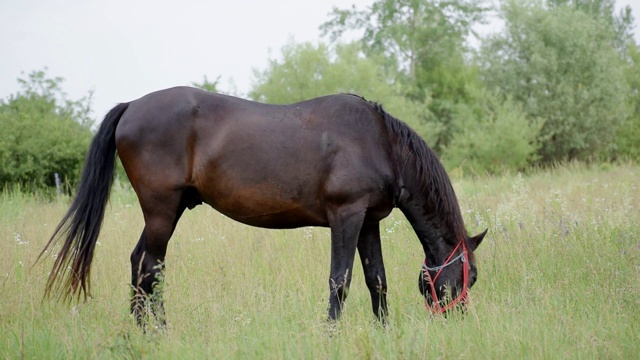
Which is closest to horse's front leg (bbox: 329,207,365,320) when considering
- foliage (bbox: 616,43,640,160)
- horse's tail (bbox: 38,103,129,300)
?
horse's tail (bbox: 38,103,129,300)

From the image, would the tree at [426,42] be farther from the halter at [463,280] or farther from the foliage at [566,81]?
the halter at [463,280]

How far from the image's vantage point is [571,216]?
790 cm

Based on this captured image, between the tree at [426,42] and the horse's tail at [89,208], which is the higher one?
the tree at [426,42]

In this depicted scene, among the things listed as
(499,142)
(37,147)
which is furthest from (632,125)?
(37,147)

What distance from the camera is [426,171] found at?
511 cm

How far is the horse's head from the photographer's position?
5.12 meters

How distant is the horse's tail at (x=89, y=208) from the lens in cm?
519

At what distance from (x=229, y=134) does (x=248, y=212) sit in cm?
65

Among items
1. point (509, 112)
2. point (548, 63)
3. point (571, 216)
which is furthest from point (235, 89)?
point (571, 216)

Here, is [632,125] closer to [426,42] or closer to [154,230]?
[426,42]

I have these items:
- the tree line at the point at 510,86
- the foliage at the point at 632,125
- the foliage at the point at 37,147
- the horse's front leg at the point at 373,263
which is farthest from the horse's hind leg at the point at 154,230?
the foliage at the point at 632,125

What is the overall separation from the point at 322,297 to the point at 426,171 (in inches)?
64.0

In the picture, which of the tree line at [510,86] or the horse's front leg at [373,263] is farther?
the tree line at [510,86]

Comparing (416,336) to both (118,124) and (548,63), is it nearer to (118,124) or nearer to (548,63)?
(118,124)
